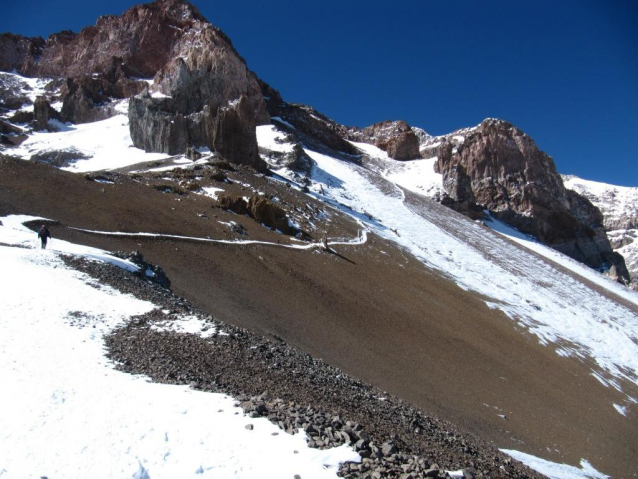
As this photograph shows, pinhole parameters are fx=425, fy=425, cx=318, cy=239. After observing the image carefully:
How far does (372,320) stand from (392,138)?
95.1 meters

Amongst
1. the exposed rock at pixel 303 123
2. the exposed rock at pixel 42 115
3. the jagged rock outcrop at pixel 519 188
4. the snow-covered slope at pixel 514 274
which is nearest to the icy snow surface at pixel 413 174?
the jagged rock outcrop at pixel 519 188

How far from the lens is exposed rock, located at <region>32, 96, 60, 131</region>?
69688 millimetres

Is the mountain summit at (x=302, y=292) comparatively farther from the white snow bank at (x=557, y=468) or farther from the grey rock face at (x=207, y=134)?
the grey rock face at (x=207, y=134)

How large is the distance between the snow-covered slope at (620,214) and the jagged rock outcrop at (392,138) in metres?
62.3

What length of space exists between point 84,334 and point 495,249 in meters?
57.8

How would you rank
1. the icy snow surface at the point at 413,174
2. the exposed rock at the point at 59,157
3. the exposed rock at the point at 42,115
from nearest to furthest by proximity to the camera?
the exposed rock at the point at 59,157 → the exposed rock at the point at 42,115 → the icy snow surface at the point at 413,174

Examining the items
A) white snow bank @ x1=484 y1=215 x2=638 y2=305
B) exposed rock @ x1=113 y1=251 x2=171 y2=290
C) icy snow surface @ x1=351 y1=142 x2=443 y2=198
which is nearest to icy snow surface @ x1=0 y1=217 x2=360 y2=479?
exposed rock @ x1=113 y1=251 x2=171 y2=290

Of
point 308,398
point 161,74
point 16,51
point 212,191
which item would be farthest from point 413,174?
point 16,51

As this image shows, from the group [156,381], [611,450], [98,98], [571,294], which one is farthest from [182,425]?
[98,98]

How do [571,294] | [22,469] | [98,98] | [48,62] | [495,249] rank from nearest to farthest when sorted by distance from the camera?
[22,469] < [571,294] < [495,249] < [98,98] < [48,62]

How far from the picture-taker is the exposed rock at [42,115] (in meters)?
69.7

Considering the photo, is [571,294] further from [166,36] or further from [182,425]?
[166,36]

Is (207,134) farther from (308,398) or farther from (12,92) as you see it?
(12,92)

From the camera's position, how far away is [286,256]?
2911cm
